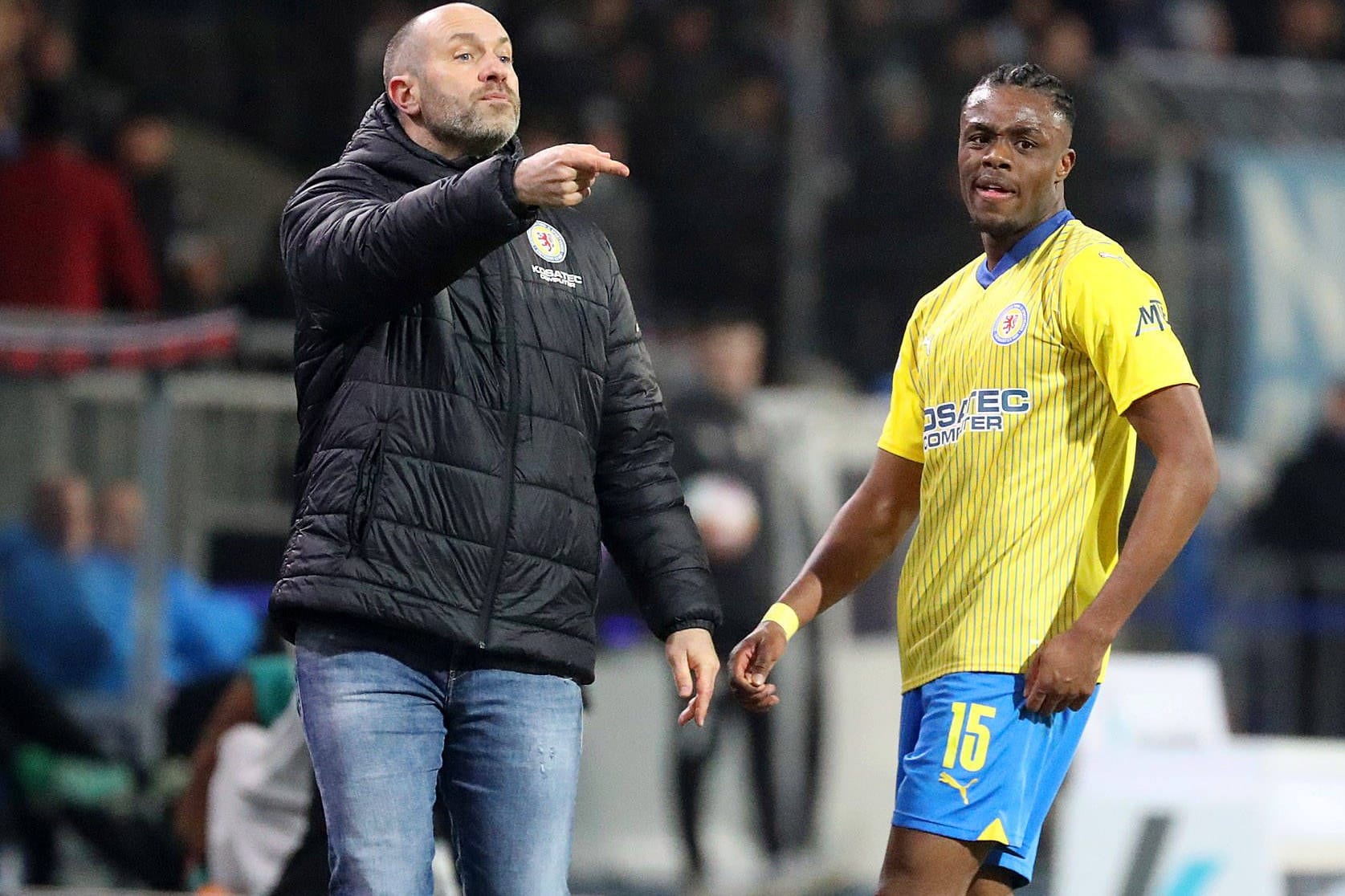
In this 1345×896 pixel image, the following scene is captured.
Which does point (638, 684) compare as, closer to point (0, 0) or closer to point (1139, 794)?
point (1139, 794)

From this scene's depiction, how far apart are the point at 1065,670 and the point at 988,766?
23 cm

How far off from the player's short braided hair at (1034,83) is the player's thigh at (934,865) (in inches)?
52.5

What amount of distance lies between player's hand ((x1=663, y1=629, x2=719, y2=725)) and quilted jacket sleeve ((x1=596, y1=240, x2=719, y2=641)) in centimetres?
3

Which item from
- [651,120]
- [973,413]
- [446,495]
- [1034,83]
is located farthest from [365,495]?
[651,120]

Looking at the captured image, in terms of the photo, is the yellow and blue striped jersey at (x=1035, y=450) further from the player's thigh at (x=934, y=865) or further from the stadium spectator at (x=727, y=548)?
the stadium spectator at (x=727, y=548)

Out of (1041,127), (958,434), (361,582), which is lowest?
(361,582)

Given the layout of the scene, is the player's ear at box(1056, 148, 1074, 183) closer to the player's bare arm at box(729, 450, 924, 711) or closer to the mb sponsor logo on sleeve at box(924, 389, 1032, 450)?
the mb sponsor logo on sleeve at box(924, 389, 1032, 450)

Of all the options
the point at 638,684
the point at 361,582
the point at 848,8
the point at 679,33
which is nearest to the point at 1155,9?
the point at 848,8

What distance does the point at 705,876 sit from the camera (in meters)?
8.77

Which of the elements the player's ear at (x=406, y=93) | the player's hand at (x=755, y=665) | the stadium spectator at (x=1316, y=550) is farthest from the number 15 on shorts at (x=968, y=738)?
the stadium spectator at (x=1316, y=550)

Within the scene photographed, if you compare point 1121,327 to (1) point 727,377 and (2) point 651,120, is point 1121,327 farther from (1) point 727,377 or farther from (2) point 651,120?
(2) point 651,120

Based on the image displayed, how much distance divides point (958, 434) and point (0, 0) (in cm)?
739

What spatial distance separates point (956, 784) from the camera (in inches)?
146

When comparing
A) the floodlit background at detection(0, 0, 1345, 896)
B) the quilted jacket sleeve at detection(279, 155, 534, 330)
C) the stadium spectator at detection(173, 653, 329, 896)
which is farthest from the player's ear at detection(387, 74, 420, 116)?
the floodlit background at detection(0, 0, 1345, 896)
